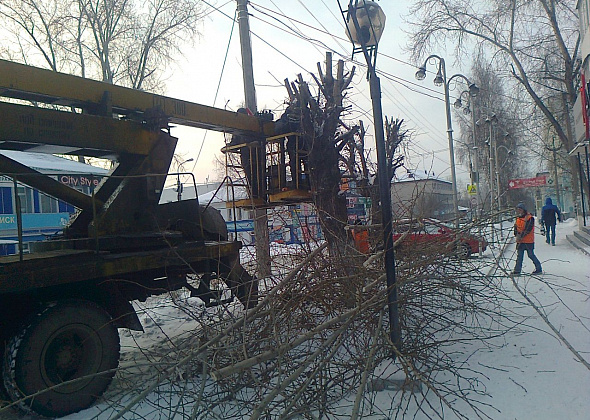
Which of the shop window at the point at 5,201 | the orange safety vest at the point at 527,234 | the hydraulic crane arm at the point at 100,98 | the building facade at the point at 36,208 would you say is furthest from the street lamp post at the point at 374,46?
the shop window at the point at 5,201

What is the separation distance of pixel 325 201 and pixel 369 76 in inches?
138

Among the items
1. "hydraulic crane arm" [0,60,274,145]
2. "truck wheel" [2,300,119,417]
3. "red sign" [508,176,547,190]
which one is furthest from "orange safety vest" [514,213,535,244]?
"red sign" [508,176,547,190]

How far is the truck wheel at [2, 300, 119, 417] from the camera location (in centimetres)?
428

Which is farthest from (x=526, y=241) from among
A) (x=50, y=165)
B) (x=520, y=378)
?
(x=50, y=165)

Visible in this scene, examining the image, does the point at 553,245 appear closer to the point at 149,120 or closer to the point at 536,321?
the point at 536,321

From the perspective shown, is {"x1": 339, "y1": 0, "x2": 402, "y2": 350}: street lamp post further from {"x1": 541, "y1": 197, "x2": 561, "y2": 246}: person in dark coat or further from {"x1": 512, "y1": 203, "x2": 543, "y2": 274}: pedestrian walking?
{"x1": 541, "y1": 197, "x2": 561, "y2": 246}: person in dark coat

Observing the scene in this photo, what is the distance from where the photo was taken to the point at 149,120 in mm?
6070

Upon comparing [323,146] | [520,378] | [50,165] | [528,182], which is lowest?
[520,378]

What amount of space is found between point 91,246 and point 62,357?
1277 millimetres

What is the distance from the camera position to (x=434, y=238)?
6.29 meters

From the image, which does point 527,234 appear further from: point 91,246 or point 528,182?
point 528,182

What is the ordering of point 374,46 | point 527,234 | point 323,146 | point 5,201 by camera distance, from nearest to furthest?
point 374,46
point 323,146
point 527,234
point 5,201

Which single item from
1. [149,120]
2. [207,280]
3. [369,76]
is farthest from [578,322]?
[149,120]

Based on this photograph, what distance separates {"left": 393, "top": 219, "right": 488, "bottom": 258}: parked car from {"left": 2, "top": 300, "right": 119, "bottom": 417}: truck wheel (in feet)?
11.2
